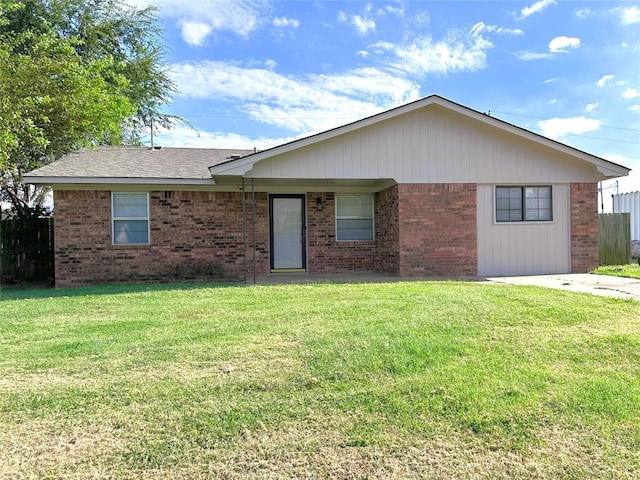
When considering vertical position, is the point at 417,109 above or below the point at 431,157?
above

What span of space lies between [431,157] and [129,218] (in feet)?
24.7

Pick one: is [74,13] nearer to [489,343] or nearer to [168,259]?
[168,259]

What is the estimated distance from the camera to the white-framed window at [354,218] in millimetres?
12262

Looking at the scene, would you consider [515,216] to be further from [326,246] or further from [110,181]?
[110,181]

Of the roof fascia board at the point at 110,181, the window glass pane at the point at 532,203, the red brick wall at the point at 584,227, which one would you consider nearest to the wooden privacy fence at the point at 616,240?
the red brick wall at the point at 584,227

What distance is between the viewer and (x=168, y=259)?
433 inches

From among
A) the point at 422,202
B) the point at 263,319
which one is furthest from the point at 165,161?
the point at 263,319

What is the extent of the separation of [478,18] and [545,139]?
411cm

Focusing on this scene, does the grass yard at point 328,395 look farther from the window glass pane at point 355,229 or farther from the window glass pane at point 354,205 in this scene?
the window glass pane at point 354,205

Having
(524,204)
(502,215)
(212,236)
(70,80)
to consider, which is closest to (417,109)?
(502,215)

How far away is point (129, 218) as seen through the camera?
35.6 ft

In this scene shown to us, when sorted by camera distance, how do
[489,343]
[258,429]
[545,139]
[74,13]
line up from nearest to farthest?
1. [258,429]
2. [489,343]
3. [545,139]
4. [74,13]

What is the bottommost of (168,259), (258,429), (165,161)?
(258,429)

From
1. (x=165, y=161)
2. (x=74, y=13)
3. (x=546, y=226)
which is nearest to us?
(x=546, y=226)
